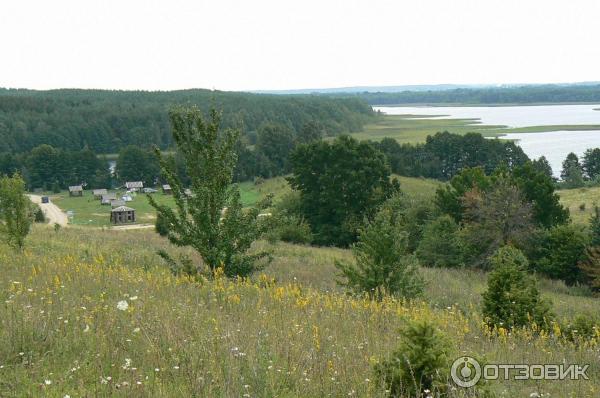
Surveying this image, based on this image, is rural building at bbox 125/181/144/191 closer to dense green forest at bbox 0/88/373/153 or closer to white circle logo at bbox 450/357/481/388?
dense green forest at bbox 0/88/373/153

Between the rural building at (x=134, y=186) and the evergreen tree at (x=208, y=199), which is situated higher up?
the evergreen tree at (x=208, y=199)

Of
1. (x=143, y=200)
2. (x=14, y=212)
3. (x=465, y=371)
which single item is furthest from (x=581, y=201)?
(x=143, y=200)

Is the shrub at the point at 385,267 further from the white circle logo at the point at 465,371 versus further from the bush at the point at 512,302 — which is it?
the white circle logo at the point at 465,371

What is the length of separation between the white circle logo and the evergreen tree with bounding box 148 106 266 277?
6.19 m

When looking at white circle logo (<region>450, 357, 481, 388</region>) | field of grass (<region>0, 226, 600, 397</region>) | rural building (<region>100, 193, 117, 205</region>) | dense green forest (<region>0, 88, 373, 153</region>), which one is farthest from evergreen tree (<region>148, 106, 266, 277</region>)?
dense green forest (<region>0, 88, 373, 153</region>)

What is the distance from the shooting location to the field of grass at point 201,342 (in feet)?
14.6

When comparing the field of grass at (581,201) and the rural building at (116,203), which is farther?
the rural building at (116,203)

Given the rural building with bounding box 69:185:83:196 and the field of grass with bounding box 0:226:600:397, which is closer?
the field of grass with bounding box 0:226:600:397

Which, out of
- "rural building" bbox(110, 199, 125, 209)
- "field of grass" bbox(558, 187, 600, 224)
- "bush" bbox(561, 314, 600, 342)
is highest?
"bush" bbox(561, 314, 600, 342)

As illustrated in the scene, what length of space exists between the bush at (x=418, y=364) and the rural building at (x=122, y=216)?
62.6 metres

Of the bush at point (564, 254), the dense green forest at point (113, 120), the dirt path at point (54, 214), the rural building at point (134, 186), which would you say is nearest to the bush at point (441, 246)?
the bush at point (564, 254)

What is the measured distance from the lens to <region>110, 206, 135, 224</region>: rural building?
64.1 m

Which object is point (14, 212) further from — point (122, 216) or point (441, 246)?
point (122, 216)

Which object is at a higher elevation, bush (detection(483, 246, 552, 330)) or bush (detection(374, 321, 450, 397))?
bush (detection(374, 321, 450, 397))
